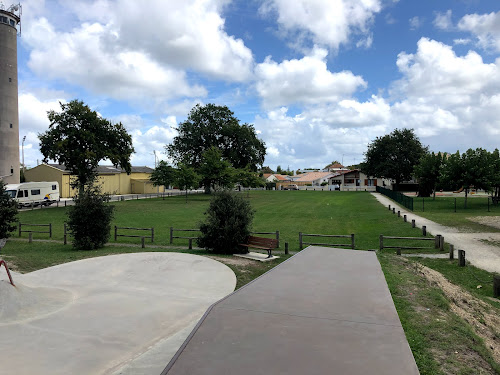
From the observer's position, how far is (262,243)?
13.7 meters

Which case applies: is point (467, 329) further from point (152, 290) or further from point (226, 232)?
point (226, 232)

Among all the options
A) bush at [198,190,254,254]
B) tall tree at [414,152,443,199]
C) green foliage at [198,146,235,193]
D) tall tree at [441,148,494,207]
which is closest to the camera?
bush at [198,190,254,254]

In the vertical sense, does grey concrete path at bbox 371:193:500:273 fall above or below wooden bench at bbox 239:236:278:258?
below

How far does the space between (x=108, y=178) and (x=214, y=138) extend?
20.5m

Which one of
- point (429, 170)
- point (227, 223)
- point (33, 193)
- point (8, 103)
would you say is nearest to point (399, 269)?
point (227, 223)

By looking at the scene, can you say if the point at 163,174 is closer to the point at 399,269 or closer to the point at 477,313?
the point at 399,269

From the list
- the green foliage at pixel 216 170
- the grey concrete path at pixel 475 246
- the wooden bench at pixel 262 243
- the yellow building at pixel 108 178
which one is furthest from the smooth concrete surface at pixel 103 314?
the yellow building at pixel 108 178

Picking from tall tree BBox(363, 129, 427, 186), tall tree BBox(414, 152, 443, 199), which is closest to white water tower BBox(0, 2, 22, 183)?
tall tree BBox(414, 152, 443, 199)

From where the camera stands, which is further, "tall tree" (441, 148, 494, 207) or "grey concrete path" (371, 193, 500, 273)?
"tall tree" (441, 148, 494, 207)

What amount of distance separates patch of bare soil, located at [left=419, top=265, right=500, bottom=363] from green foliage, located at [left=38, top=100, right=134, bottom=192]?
115 ft

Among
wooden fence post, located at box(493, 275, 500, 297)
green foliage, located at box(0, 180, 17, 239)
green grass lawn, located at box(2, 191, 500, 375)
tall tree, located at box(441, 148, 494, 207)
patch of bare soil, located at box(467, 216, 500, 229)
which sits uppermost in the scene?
tall tree, located at box(441, 148, 494, 207)

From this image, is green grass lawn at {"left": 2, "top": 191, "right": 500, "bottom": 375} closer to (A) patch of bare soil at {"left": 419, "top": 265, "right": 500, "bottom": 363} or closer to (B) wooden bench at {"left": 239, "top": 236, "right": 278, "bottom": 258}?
(A) patch of bare soil at {"left": 419, "top": 265, "right": 500, "bottom": 363}

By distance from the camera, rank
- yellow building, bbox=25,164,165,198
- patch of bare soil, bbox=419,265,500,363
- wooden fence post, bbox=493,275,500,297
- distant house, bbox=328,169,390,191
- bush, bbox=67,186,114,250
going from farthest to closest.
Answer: distant house, bbox=328,169,390,191 → yellow building, bbox=25,164,165,198 → bush, bbox=67,186,114,250 → wooden fence post, bbox=493,275,500,297 → patch of bare soil, bbox=419,265,500,363

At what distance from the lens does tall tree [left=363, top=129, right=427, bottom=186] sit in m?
67.9
